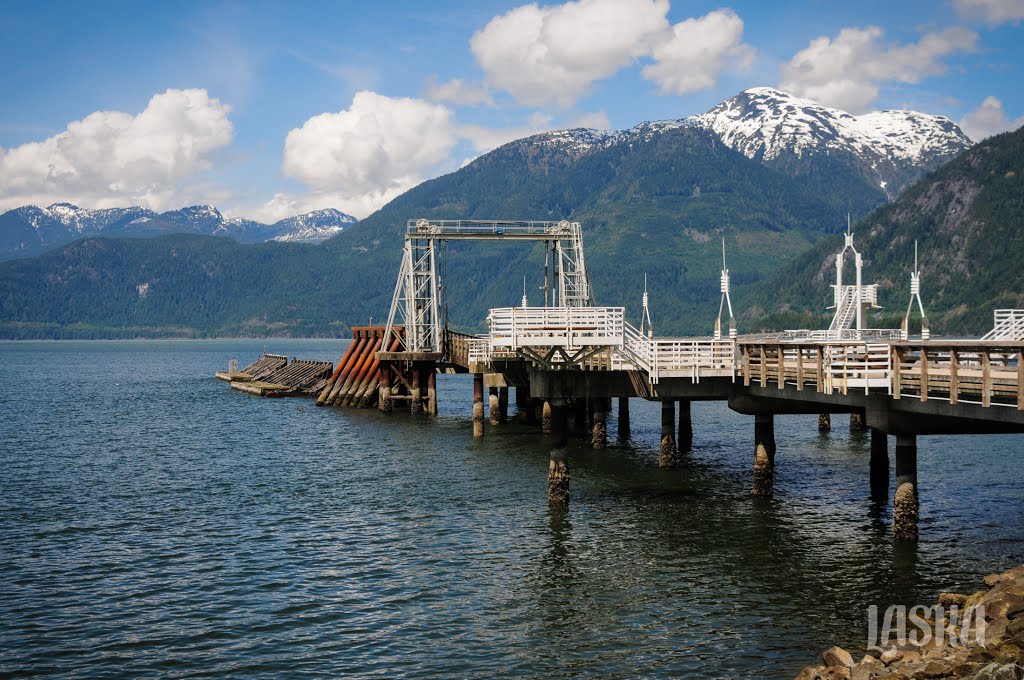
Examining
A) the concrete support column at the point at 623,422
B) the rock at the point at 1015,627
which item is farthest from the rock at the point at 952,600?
the concrete support column at the point at 623,422

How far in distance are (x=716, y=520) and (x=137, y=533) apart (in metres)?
19.9

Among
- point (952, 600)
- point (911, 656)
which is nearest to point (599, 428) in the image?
point (952, 600)

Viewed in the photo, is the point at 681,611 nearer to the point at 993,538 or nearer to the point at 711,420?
the point at 993,538

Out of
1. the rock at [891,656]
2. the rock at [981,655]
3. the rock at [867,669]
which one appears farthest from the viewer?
the rock at [891,656]

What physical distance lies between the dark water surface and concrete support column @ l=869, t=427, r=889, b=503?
138 centimetres

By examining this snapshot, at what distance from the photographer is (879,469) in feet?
123

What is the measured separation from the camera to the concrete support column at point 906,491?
28609 mm

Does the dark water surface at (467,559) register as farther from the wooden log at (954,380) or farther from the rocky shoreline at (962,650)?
the wooden log at (954,380)

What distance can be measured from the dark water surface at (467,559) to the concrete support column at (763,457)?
2.49 feet

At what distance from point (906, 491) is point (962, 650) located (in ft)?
39.5

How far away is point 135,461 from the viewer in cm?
5306

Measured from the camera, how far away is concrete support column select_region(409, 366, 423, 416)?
74.1 m

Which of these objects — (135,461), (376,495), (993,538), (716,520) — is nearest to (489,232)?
(135,461)

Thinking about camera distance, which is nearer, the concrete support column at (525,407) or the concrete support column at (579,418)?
the concrete support column at (579,418)
